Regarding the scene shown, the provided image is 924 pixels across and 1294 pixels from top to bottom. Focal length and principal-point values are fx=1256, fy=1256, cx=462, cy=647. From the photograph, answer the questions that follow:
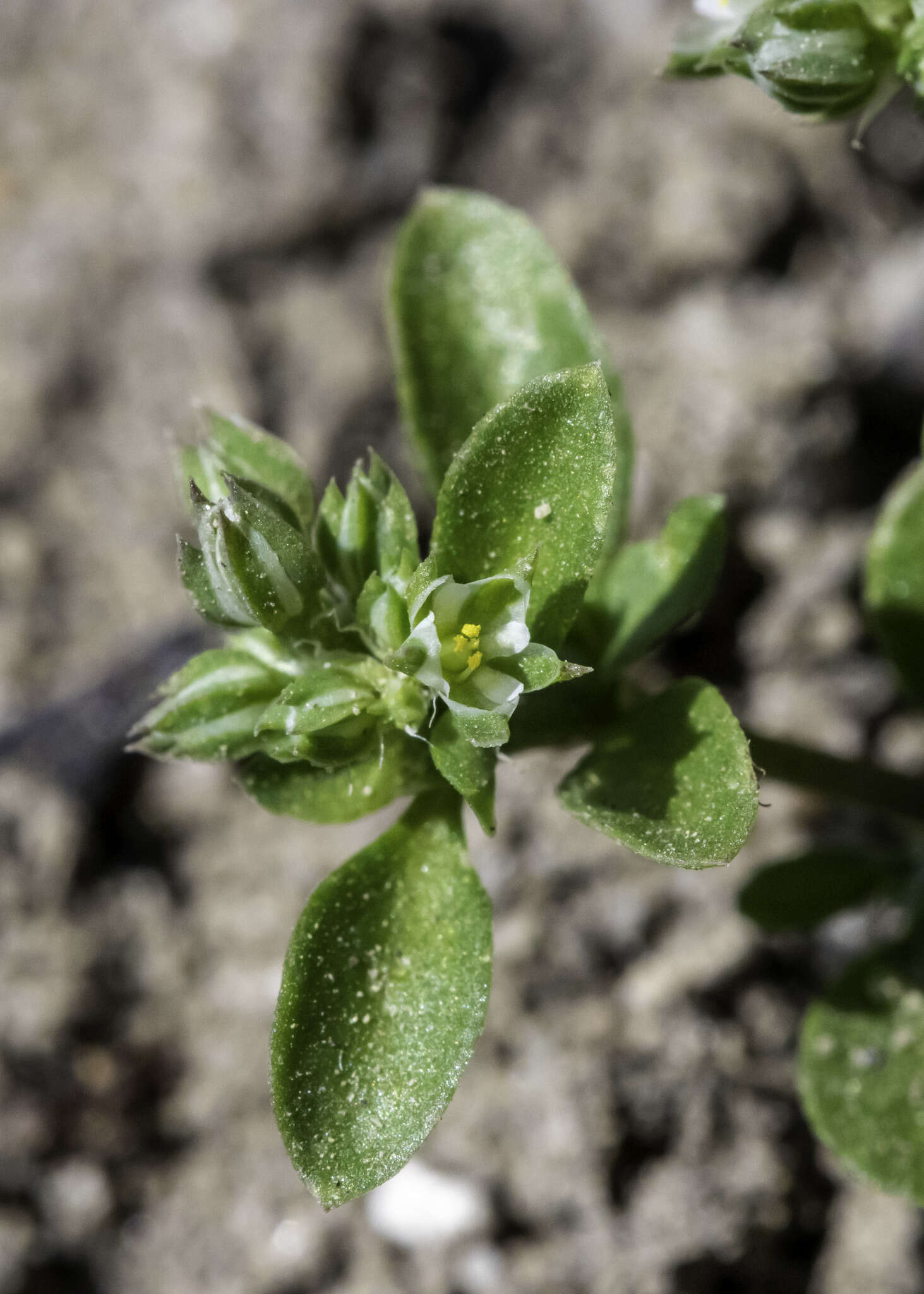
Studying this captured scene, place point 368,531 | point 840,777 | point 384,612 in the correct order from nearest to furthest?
point 384,612 → point 368,531 → point 840,777

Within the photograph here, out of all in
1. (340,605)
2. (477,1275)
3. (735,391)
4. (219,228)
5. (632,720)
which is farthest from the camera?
(219,228)

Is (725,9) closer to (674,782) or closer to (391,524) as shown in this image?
(391,524)

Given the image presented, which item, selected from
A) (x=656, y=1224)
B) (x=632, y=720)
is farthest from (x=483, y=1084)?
(x=632, y=720)

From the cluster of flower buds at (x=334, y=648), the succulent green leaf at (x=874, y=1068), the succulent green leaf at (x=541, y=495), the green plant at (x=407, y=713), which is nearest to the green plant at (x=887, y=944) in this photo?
the succulent green leaf at (x=874, y=1068)

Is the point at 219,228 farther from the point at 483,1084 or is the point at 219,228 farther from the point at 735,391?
the point at 483,1084

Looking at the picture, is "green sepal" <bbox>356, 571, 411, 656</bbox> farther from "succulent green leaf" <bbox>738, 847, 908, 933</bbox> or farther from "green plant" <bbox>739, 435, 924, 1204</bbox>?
"succulent green leaf" <bbox>738, 847, 908, 933</bbox>

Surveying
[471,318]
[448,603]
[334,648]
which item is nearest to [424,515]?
[471,318]

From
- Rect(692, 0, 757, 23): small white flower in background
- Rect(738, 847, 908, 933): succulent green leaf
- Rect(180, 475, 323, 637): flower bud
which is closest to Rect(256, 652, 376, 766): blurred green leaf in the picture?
Rect(180, 475, 323, 637): flower bud

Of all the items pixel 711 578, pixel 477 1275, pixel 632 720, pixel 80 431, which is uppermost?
pixel 711 578
